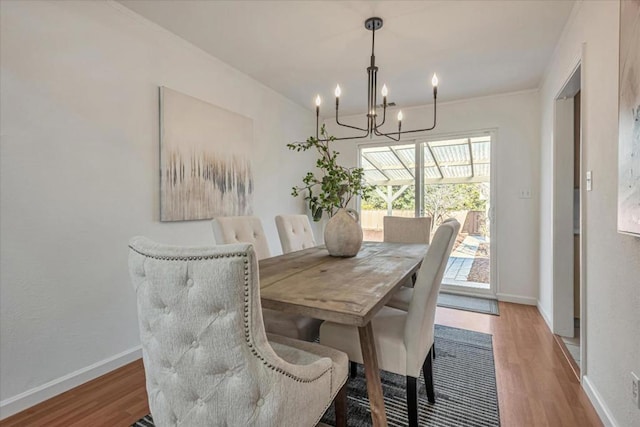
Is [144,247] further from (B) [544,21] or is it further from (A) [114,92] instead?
(B) [544,21]

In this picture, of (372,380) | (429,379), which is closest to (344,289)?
(372,380)

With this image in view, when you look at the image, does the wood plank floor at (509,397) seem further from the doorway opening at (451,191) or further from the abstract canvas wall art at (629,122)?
the doorway opening at (451,191)

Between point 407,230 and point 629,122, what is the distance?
6.32ft

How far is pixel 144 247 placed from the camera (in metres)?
0.86

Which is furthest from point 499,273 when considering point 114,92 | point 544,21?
point 114,92

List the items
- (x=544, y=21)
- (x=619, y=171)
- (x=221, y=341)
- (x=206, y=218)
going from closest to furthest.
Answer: (x=221, y=341) → (x=619, y=171) → (x=544, y=21) → (x=206, y=218)

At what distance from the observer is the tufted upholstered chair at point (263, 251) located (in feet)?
5.33

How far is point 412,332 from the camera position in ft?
4.35

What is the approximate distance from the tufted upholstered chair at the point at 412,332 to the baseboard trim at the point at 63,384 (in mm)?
1519

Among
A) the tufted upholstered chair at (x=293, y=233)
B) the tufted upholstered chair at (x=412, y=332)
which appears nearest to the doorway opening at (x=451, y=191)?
the tufted upholstered chair at (x=293, y=233)

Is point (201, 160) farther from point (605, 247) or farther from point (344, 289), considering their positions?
point (605, 247)

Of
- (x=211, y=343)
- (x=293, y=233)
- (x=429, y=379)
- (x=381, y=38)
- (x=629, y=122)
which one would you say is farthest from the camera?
(x=293, y=233)

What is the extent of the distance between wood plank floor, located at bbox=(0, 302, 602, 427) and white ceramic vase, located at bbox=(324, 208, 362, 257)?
1169 millimetres

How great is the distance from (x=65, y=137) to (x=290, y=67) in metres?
1.89
